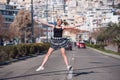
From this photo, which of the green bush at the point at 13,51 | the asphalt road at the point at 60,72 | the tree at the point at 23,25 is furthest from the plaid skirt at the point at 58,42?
the tree at the point at 23,25

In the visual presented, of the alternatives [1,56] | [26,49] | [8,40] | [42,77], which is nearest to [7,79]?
[42,77]

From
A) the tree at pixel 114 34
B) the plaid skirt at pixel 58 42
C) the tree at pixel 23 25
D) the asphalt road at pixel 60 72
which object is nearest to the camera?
the asphalt road at pixel 60 72

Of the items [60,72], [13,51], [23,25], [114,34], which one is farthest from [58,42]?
[23,25]

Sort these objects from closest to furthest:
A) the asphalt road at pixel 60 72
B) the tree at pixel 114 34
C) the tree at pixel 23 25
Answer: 1. the asphalt road at pixel 60 72
2. the tree at pixel 114 34
3. the tree at pixel 23 25

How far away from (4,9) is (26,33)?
79.4 metres

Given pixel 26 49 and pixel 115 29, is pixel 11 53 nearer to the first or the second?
pixel 26 49

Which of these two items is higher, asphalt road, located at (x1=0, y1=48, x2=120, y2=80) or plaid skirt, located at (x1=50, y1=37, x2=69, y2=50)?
plaid skirt, located at (x1=50, y1=37, x2=69, y2=50)

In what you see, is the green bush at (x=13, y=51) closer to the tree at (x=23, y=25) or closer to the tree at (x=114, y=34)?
the tree at (x=114, y=34)

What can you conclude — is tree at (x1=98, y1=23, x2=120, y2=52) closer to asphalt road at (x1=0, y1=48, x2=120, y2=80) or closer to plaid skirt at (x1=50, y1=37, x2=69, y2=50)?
asphalt road at (x1=0, y1=48, x2=120, y2=80)

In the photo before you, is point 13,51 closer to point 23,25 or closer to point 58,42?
point 58,42

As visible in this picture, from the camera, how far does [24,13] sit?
11988cm

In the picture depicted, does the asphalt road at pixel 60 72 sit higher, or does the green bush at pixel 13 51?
the asphalt road at pixel 60 72

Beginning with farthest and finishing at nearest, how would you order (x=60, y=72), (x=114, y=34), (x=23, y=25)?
(x=23, y=25) < (x=114, y=34) < (x=60, y=72)

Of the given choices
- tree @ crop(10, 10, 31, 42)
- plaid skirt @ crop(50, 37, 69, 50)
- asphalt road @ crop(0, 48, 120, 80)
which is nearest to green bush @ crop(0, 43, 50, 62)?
asphalt road @ crop(0, 48, 120, 80)
